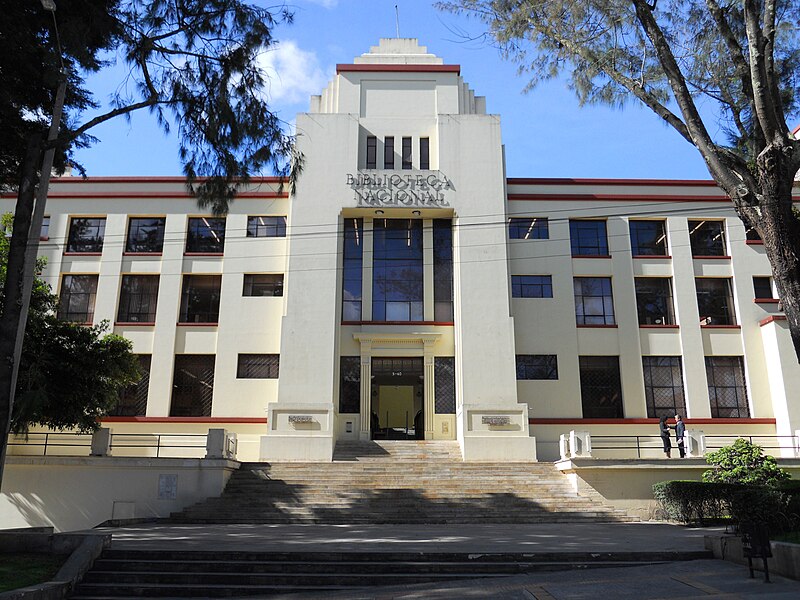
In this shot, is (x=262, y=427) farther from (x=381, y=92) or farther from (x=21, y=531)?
(x=381, y=92)

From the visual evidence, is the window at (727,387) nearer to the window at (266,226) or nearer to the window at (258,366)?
the window at (258,366)

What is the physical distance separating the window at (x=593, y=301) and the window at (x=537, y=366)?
1.96 meters

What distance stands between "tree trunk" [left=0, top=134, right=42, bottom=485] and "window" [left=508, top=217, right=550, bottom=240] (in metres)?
17.0

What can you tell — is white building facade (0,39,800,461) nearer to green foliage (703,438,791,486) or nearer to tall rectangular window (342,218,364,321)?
tall rectangular window (342,218,364,321)

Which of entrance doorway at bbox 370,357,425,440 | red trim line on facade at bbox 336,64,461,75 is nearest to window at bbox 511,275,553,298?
entrance doorway at bbox 370,357,425,440

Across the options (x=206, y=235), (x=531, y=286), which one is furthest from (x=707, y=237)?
(x=206, y=235)

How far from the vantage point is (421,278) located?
24812mm

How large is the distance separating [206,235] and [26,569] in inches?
695

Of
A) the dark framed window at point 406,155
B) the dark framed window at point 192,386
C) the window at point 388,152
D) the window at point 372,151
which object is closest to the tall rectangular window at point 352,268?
the window at point 372,151

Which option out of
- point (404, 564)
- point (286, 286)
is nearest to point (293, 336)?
point (286, 286)

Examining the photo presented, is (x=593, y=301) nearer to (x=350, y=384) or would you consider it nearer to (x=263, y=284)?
(x=350, y=384)

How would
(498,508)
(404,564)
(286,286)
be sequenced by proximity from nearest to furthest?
1. (404,564)
2. (498,508)
3. (286,286)

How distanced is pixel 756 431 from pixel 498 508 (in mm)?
Result: 11823

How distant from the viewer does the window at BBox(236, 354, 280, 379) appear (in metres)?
24.0
